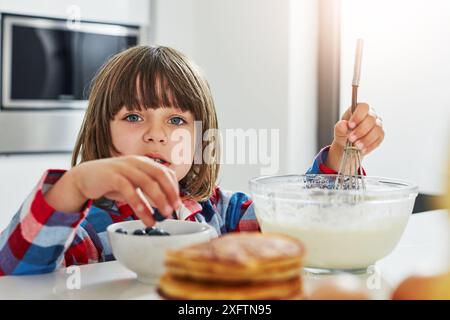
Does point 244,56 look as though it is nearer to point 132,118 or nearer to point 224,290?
point 132,118

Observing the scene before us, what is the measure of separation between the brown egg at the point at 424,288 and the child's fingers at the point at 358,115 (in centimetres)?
50

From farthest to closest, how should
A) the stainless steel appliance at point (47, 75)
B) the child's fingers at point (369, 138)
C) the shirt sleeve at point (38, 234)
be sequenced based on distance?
the stainless steel appliance at point (47, 75), the child's fingers at point (369, 138), the shirt sleeve at point (38, 234)

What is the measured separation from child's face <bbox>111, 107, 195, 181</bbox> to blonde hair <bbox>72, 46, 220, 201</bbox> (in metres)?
0.02

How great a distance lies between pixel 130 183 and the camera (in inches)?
24.9

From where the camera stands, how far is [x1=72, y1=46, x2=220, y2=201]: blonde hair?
4.00 feet

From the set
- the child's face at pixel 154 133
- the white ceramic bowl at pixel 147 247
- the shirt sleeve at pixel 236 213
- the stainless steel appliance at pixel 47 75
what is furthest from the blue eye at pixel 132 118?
the stainless steel appliance at pixel 47 75

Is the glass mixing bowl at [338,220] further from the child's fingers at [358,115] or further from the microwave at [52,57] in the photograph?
the microwave at [52,57]

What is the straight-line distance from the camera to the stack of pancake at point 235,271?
419 millimetres

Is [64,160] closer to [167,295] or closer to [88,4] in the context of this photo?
[88,4]

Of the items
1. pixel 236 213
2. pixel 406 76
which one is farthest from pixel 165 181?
pixel 406 76

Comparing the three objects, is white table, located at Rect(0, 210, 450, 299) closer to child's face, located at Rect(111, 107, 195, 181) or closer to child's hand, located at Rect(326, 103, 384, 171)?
child's hand, located at Rect(326, 103, 384, 171)

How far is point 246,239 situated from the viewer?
45 centimetres

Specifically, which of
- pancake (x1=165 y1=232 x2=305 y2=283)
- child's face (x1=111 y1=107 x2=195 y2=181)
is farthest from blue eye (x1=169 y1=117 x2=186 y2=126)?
pancake (x1=165 y1=232 x2=305 y2=283)
